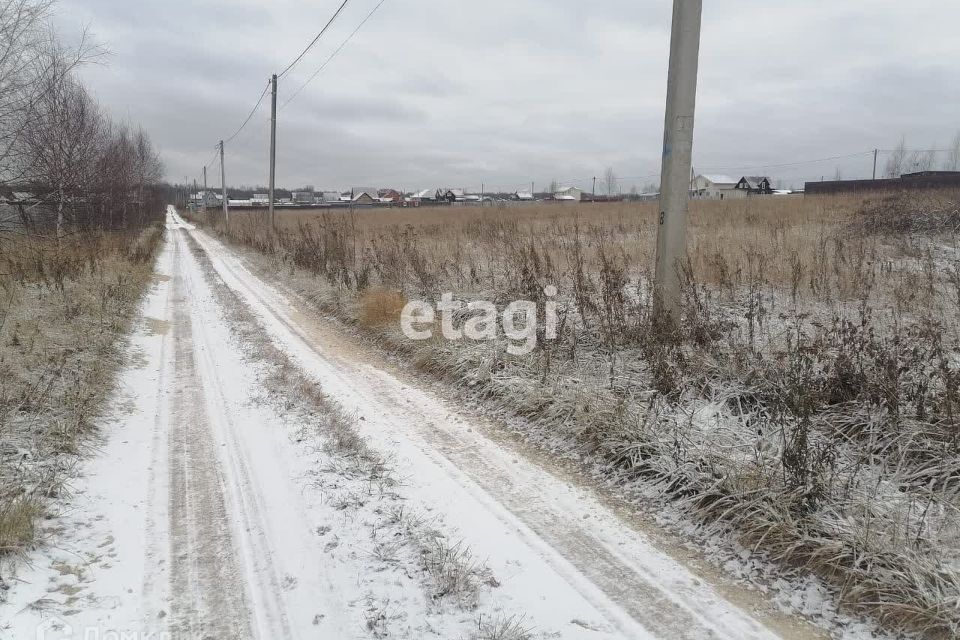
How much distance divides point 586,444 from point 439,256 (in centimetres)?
879

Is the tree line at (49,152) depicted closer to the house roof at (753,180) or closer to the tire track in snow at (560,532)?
the tire track in snow at (560,532)

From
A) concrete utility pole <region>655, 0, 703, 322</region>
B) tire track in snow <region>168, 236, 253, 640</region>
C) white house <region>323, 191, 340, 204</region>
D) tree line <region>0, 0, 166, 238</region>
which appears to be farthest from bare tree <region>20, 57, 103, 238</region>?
white house <region>323, 191, 340, 204</region>

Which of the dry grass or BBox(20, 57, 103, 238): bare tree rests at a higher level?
BBox(20, 57, 103, 238): bare tree

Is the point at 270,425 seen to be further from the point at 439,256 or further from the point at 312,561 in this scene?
the point at 439,256

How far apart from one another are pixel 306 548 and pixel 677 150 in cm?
484

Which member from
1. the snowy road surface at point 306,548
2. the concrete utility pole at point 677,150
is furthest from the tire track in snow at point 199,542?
the concrete utility pole at point 677,150

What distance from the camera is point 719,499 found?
330cm

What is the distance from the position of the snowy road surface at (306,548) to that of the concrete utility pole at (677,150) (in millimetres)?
2541

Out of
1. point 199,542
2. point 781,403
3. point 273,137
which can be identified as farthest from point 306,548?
point 273,137

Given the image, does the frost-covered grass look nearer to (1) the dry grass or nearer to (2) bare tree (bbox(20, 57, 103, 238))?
(2) bare tree (bbox(20, 57, 103, 238))

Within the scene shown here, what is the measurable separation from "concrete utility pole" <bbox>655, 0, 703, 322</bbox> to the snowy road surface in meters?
2.54

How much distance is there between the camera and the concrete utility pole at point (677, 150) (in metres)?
5.19

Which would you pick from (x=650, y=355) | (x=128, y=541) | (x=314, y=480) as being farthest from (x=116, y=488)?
(x=650, y=355)

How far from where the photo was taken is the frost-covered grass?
3.38 meters
